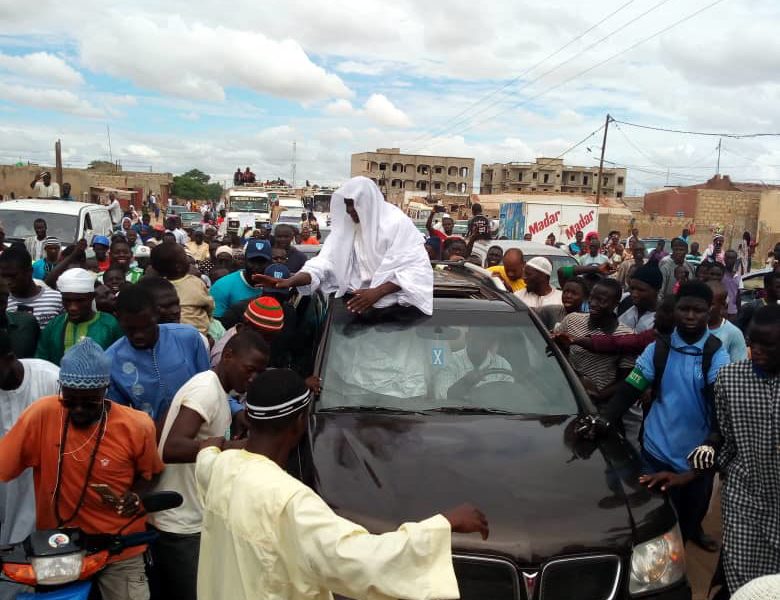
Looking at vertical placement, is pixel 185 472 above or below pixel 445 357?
below

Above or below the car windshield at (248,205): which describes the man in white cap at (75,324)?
below

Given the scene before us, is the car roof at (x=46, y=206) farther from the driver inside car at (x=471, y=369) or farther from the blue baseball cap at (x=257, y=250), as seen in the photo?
the driver inside car at (x=471, y=369)

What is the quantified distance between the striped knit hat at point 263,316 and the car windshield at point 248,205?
79.7 feet

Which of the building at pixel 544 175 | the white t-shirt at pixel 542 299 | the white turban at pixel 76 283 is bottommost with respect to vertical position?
the white t-shirt at pixel 542 299

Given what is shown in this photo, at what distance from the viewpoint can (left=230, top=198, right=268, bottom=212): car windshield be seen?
27.6 meters

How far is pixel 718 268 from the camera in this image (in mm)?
8188

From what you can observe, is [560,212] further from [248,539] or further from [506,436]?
[248,539]

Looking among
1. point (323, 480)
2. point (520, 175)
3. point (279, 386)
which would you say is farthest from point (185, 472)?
point (520, 175)

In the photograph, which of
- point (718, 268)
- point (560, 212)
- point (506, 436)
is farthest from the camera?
point (560, 212)

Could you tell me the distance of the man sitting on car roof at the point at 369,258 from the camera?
166 inches

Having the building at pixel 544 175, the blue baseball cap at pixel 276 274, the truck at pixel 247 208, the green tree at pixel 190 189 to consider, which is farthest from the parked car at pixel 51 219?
the building at pixel 544 175

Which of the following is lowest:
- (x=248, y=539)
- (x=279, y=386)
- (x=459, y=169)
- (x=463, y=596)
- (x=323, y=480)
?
(x=463, y=596)

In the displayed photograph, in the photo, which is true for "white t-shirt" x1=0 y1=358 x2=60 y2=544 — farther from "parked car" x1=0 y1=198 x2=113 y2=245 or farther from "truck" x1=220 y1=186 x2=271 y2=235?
"truck" x1=220 y1=186 x2=271 y2=235

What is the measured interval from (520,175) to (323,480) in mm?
96079
